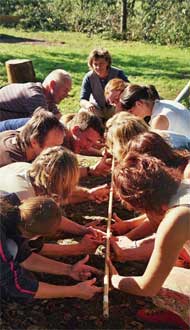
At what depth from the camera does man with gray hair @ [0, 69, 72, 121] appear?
14.4 feet

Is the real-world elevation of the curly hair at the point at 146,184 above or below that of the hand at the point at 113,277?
above

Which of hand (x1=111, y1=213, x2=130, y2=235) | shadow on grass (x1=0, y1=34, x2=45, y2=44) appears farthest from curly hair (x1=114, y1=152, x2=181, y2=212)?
shadow on grass (x1=0, y1=34, x2=45, y2=44)

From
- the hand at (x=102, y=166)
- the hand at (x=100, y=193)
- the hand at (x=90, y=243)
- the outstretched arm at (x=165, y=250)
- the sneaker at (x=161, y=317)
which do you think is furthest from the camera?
the hand at (x=102, y=166)

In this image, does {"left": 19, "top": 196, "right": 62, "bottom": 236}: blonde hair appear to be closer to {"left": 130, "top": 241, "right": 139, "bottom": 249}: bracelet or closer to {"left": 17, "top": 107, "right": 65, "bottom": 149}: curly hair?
{"left": 130, "top": 241, "right": 139, "bottom": 249}: bracelet

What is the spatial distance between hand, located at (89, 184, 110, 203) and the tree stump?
3.82m

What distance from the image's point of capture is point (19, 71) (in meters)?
7.23

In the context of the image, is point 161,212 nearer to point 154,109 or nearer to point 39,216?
point 39,216

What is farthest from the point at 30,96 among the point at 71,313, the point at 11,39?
the point at 11,39

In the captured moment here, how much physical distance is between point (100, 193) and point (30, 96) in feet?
3.71

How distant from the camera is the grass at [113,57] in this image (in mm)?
8227

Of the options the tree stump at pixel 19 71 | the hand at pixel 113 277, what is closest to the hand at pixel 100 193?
the hand at pixel 113 277

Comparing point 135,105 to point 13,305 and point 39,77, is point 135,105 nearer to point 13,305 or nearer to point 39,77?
point 13,305

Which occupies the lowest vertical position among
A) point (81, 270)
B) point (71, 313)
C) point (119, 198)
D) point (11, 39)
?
point (11, 39)

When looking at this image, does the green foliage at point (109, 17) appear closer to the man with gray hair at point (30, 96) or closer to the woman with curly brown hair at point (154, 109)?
the man with gray hair at point (30, 96)
